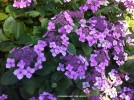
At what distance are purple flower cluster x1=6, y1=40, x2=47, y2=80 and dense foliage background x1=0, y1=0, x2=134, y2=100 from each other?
8 cm

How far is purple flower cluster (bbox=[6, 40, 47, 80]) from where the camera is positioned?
6.17ft

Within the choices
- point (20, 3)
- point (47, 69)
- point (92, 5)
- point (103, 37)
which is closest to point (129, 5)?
point (92, 5)

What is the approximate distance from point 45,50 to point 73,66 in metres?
0.22

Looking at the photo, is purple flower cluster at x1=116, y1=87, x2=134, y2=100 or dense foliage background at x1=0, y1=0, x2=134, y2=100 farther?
purple flower cluster at x1=116, y1=87, x2=134, y2=100

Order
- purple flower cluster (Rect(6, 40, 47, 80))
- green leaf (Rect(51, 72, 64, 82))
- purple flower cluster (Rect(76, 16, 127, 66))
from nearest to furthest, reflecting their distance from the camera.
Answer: purple flower cluster (Rect(6, 40, 47, 80)) < green leaf (Rect(51, 72, 64, 82)) < purple flower cluster (Rect(76, 16, 127, 66))

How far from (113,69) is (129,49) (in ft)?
0.97

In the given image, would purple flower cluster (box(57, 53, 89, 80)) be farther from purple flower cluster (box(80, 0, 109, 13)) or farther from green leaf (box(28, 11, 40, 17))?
purple flower cluster (box(80, 0, 109, 13))

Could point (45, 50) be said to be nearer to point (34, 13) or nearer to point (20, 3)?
point (34, 13)

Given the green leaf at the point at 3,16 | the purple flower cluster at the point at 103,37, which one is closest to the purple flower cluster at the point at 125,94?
the purple flower cluster at the point at 103,37

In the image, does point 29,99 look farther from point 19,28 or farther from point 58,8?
point 58,8

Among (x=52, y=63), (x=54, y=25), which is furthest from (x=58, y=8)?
(x=52, y=63)

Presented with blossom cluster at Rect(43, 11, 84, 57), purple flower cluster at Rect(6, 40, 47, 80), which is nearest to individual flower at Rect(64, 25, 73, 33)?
blossom cluster at Rect(43, 11, 84, 57)

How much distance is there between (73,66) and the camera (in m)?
1.97

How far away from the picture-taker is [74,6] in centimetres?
262
